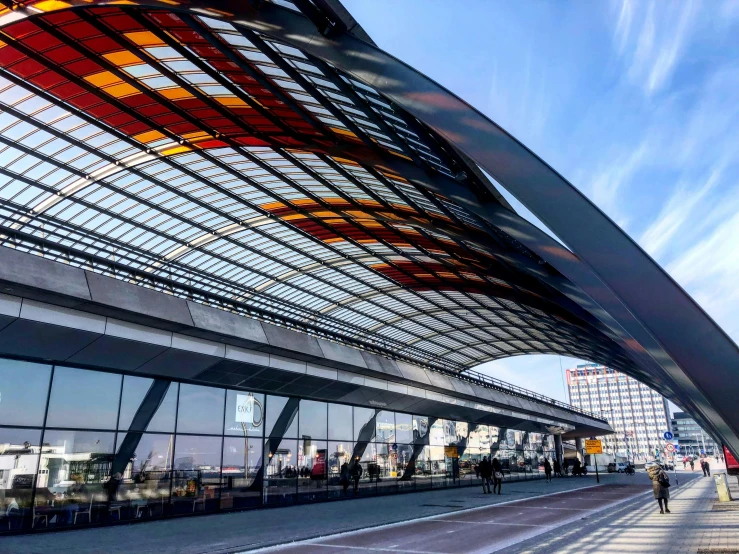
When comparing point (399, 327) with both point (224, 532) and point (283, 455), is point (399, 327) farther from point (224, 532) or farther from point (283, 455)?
point (224, 532)

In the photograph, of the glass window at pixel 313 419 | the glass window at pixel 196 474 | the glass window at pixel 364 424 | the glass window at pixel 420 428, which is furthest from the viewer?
the glass window at pixel 420 428

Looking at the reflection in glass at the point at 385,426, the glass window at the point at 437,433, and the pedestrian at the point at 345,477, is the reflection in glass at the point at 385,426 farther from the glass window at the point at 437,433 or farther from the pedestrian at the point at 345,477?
the glass window at the point at 437,433

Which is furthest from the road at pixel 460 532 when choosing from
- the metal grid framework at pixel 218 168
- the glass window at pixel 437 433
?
the glass window at pixel 437 433

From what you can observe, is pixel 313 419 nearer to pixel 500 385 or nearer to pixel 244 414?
pixel 244 414

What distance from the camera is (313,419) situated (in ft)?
90.4

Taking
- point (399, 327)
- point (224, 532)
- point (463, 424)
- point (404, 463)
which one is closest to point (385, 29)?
point (224, 532)

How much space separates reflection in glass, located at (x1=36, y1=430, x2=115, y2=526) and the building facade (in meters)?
195

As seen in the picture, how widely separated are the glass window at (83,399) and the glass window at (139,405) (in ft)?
0.91

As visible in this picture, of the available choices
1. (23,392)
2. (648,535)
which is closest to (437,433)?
(648,535)

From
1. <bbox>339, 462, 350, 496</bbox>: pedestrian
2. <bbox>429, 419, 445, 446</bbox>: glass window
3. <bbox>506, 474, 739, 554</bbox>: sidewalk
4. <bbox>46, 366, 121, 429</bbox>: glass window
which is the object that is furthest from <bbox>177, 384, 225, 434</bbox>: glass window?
<bbox>429, 419, 445, 446</bbox>: glass window

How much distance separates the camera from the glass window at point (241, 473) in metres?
22.0

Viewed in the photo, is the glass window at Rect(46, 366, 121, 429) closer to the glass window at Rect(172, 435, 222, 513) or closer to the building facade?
the glass window at Rect(172, 435, 222, 513)

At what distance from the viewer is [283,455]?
25188mm

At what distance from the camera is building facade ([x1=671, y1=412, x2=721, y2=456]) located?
6993 inches
